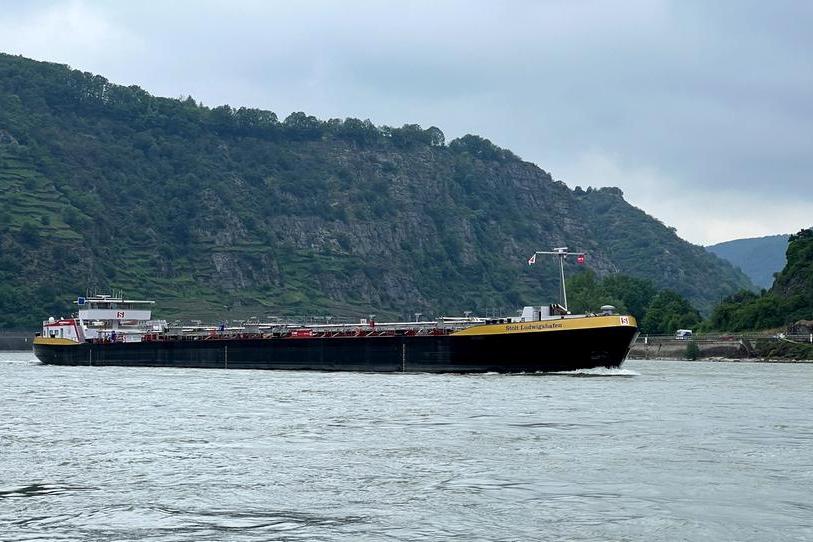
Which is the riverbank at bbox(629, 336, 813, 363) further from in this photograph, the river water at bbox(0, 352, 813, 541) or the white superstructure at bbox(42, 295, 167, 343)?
the river water at bbox(0, 352, 813, 541)

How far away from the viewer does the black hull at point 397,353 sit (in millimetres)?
72000

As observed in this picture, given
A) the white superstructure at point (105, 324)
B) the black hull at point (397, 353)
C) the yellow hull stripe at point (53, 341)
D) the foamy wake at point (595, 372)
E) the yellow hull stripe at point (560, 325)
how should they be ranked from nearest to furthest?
1. the yellow hull stripe at point (560, 325)
2. the black hull at point (397, 353)
3. the foamy wake at point (595, 372)
4. the white superstructure at point (105, 324)
5. the yellow hull stripe at point (53, 341)

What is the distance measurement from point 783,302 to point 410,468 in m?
147

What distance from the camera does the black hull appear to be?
72000 millimetres

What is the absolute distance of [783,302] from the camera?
164 meters

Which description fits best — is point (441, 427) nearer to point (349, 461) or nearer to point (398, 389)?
point (349, 461)

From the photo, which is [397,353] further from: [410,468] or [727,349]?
[727,349]

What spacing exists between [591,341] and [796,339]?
270ft

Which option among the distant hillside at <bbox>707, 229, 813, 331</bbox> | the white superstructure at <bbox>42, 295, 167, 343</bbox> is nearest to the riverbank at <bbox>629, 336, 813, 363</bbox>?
the distant hillside at <bbox>707, 229, 813, 331</bbox>

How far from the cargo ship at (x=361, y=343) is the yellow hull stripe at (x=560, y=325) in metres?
0.07

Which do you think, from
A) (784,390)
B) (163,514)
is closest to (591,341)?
(784,390)

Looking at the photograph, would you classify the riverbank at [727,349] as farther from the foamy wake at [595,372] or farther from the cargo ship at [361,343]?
the cargo ship at [361,343]

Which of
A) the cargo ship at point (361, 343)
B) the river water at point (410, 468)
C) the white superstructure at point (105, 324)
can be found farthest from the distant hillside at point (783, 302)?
the river water at point (410, 468)

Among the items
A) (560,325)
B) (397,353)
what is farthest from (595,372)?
(397,353)
